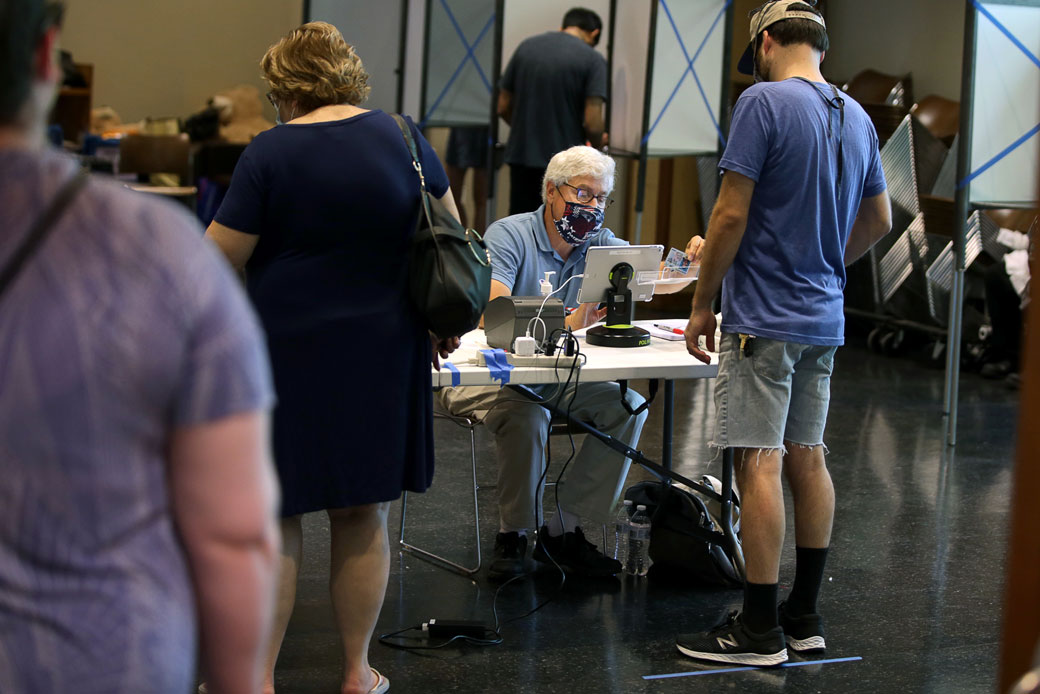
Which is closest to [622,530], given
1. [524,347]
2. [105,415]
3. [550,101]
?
[524,347]

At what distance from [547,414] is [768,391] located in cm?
78

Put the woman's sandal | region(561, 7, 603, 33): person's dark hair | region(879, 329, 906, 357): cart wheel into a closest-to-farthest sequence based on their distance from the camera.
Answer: the woman's sandal, region(561, 7, 603, 33): person's dark hair, region(879, 329, 906, 357): cart wheel

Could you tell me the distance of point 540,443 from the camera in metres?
3.26

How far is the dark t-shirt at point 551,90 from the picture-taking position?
6.19 meters

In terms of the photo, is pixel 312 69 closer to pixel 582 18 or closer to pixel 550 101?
pixel 550 101

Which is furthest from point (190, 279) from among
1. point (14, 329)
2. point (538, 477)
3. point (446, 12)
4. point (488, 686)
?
point (446, 12)

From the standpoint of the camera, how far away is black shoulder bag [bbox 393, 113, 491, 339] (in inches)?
88.0

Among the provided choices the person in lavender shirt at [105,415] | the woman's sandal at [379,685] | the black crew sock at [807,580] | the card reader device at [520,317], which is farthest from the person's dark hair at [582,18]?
the person in lavender shirt at [105,415]

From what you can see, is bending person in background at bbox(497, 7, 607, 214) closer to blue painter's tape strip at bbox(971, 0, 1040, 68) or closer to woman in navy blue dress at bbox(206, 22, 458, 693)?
blue painter's tape strip at bbox(971, 0, 1040, 68)

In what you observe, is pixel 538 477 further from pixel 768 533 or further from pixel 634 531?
pixel 768 533

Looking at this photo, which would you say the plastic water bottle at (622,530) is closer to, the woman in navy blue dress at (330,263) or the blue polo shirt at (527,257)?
the blue polo shirt at (527,257)

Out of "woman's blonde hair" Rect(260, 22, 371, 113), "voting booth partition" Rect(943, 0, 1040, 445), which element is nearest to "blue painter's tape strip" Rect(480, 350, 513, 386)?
"woman's blonde hair" Rect(260, 22, 371, 113)

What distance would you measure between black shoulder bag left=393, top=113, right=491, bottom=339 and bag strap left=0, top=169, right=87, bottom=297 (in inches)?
49.0

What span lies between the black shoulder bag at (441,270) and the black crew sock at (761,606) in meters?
1.00
